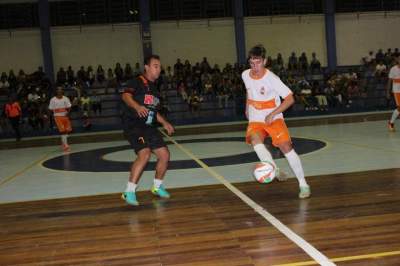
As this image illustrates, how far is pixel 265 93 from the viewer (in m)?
5.72

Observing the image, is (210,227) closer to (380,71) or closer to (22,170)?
(22,170)

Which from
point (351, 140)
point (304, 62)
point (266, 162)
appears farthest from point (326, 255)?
point (304, 62)

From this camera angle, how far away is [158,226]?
4750mm

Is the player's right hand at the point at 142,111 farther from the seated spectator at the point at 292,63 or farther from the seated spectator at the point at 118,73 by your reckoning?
the seated spectator at the point at 292,63

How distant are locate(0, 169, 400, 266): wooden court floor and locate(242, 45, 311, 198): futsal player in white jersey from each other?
49 centimetres

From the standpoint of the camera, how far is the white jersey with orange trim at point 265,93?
5672mm

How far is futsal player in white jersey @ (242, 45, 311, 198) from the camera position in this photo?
5.65 m

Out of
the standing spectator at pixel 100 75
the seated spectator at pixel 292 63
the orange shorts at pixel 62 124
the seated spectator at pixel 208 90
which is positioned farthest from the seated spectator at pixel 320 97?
the orange shorts at pixel 62 124

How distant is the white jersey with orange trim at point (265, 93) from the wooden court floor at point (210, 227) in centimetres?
101

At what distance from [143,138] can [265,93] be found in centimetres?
155

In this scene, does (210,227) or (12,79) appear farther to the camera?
(12,79)

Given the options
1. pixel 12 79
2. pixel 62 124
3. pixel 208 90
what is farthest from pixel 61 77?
pixel 62 124

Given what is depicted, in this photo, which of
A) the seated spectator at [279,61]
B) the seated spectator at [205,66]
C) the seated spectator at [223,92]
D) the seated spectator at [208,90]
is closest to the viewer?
the seated spectator at [223,92]

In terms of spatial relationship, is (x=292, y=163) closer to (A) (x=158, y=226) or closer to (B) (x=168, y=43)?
(A) (x=158, y=226)
